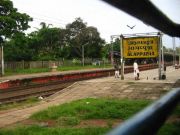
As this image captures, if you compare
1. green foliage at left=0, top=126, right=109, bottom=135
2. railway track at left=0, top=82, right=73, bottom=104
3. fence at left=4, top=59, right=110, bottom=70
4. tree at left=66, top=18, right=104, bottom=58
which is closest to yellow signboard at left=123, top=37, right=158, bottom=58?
railway track at left=0, top=82, right=73, bottom=104

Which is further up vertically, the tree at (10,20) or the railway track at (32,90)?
the tree at (10,20)

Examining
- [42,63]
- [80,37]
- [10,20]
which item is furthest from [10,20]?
[80,37]

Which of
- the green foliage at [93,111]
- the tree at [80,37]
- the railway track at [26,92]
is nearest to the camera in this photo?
the green foliage at [93,111]

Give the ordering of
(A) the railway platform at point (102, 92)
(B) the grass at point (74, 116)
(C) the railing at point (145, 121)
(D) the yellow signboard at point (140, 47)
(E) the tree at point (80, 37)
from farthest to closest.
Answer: (E) the tree at point (80, 37) → (D) the yellow signboard at point (140, 47) → (A) the railway platform at point (102, 92) → (B) the grass at point (74, 116) → (C) the railing at point (145, 121)

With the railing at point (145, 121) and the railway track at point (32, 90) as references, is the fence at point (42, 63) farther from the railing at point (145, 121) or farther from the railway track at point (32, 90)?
the railing at point (145, 121)

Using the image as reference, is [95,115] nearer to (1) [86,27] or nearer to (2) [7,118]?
(2) [7,118]

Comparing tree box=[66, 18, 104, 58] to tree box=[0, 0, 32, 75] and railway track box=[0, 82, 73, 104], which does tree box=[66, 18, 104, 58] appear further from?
railway track box=[0, 82, 73, 104]

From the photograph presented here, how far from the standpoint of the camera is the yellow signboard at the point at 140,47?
19.4 m

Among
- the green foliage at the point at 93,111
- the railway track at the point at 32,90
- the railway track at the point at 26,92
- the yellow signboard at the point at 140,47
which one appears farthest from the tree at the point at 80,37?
the green foliage at the point at 93,111

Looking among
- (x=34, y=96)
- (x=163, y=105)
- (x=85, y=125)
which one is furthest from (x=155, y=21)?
(x=34, y=96)

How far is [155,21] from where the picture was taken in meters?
1.16

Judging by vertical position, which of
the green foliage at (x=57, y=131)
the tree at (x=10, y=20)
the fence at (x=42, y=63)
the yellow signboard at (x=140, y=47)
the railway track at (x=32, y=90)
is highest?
the tree at (x=10, y=20)

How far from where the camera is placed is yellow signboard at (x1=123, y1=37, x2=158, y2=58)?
764 inches

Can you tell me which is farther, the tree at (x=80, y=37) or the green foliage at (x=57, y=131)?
the tree at (x=80, y=37)
